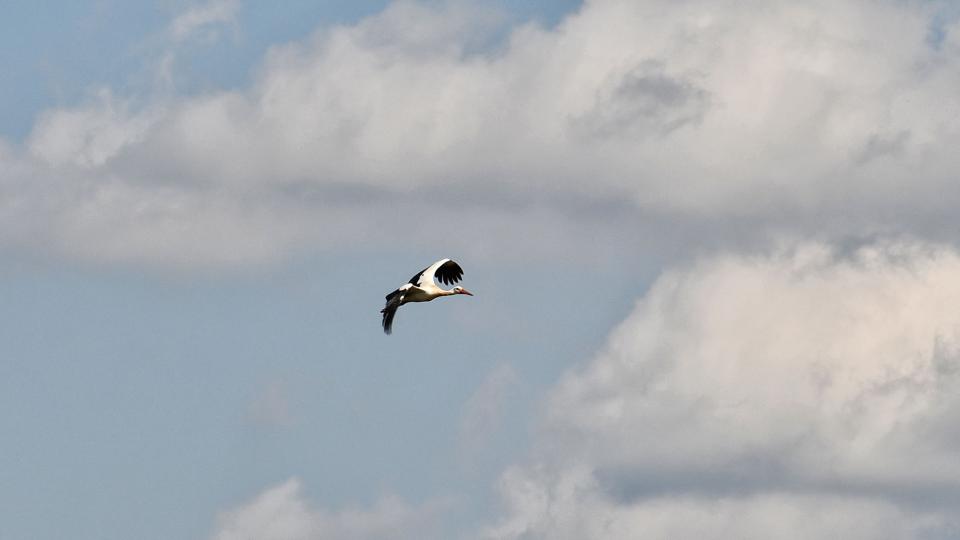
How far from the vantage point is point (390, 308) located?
462 ft

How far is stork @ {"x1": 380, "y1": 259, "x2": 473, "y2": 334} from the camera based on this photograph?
5610 inches

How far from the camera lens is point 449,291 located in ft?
490

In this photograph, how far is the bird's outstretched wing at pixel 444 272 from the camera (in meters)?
150

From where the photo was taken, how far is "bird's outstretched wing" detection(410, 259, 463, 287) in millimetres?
150250

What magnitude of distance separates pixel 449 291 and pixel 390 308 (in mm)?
9334

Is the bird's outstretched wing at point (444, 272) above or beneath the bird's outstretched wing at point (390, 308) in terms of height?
above

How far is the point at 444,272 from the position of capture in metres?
152

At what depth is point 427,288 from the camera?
14800 cm

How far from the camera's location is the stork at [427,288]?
468ft

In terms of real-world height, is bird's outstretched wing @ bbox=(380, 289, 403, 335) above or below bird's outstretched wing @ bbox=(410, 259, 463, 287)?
below

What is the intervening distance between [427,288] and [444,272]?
3899 millimetres
